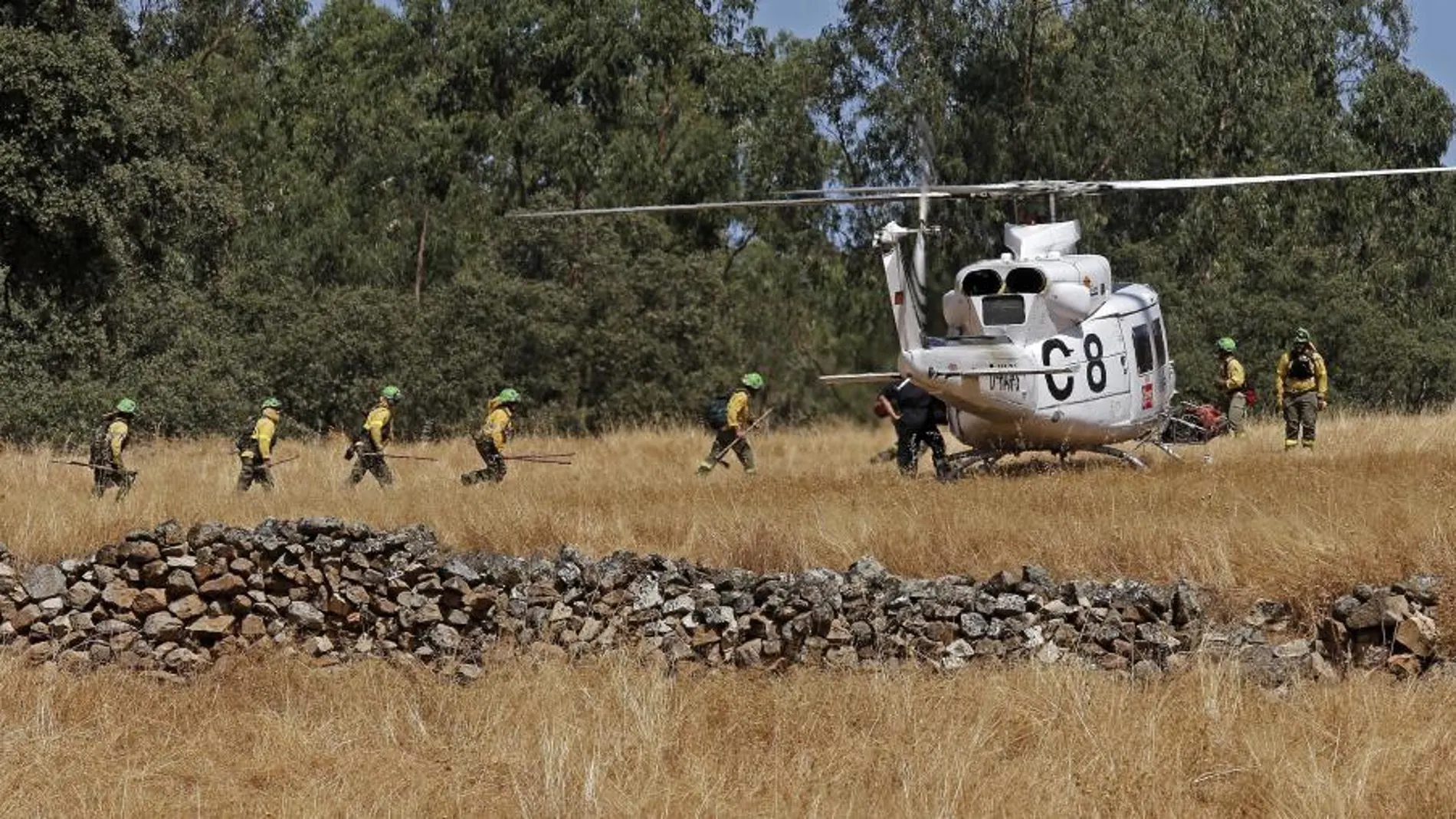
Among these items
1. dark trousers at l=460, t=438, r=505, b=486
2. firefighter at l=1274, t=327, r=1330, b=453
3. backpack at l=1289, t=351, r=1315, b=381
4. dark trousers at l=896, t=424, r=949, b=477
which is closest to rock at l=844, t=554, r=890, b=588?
dark trousers at l=896, t=424, r=949, b=477

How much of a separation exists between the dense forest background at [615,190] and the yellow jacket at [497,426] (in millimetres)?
8110

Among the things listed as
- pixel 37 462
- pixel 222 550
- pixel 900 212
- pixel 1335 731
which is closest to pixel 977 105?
pixel 900 212

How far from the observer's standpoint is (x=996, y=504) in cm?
1862

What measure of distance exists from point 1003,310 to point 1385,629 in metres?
7.90

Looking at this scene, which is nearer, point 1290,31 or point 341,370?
point 341,370

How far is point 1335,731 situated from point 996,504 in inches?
273

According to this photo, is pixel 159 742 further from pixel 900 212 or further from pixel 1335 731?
pixel 900 212

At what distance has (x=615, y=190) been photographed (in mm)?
48250

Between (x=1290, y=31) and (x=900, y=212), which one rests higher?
(x=1290, y=31)

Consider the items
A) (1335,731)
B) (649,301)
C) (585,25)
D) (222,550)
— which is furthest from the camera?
(585,25)

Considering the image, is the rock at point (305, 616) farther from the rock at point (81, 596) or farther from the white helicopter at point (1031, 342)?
the white helicopter at point (1031, 342)

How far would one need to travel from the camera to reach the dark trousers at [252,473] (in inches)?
845

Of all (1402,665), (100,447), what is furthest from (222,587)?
(1402,665)

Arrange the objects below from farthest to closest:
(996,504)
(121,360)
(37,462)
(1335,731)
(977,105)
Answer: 1. (977,105)
2. (121,360)
3. (37,462)
4. (996,504)
5. (1335,731)
